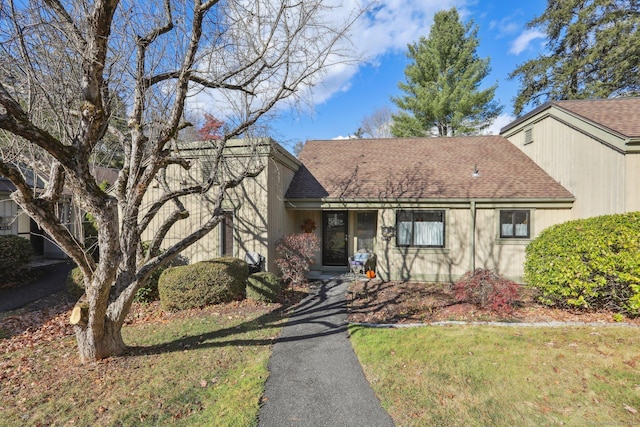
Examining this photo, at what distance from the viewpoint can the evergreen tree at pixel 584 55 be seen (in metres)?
15.4

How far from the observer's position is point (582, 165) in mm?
8289

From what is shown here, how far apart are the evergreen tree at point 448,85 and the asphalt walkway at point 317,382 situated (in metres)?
18.2

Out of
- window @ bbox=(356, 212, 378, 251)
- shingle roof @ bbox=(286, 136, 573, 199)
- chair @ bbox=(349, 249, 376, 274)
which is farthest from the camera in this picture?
window @ bbox=(356, 212, 378, 251)

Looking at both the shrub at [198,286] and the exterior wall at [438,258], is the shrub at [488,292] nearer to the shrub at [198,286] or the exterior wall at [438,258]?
the exterior wall at [438,258]

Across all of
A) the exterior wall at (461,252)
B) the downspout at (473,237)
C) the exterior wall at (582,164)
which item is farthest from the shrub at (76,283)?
the exterior wall at (582,164)

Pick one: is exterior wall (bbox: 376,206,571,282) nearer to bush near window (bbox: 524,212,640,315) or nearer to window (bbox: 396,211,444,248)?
window (bbox: 396,211,444,248)

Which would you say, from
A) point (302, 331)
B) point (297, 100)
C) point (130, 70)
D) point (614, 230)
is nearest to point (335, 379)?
point (302, 331)

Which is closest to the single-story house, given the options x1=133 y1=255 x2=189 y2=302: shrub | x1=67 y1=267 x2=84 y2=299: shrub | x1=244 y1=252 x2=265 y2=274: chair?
x1=244 y1=252 x2=265 y2=274: chair

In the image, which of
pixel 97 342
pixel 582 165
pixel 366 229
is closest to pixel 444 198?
pixel 366 229

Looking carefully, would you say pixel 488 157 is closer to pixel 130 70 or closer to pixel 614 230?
pixel 614 230

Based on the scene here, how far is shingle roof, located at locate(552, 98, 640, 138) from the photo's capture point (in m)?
7.32

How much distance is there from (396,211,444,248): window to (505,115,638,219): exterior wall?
12.8ft

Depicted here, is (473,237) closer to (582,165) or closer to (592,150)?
(582,165)

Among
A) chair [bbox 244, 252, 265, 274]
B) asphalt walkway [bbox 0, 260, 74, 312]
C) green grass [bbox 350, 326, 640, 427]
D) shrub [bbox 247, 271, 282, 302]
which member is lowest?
asphalt walkway [bbox 0, 260, 74, 312]
